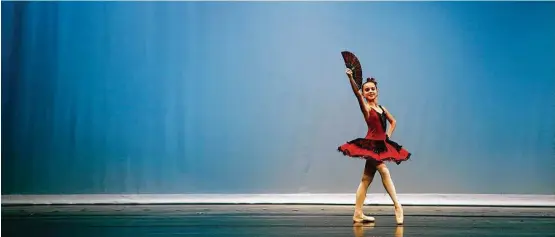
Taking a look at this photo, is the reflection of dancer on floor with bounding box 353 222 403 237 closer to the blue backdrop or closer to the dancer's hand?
the dancer's hand

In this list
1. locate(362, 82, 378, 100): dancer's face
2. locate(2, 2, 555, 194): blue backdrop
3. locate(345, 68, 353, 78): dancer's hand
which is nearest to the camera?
locate(345, 68, 353, 78): dancer's hand

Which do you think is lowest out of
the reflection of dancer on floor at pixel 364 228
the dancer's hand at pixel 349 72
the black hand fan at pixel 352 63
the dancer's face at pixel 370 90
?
the reflection of dancer on floor at pixel 364 228

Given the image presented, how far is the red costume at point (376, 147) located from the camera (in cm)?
205

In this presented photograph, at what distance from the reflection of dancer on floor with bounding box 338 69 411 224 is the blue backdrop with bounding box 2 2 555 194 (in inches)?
35.7

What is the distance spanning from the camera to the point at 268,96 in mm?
3059

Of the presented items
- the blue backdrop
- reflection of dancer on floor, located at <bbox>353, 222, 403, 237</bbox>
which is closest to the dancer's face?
reflection of dancer on floor, located at <bbox>353, 222, 403, 237</bbox>

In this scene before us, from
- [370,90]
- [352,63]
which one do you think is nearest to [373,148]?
[370,90]

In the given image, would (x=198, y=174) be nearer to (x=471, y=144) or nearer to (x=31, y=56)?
(x=31, y=56)

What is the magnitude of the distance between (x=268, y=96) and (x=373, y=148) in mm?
1109

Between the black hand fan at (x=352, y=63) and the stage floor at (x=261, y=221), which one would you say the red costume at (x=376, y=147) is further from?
the stage floor at (x=261, y=221)

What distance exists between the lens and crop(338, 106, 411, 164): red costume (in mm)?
2049

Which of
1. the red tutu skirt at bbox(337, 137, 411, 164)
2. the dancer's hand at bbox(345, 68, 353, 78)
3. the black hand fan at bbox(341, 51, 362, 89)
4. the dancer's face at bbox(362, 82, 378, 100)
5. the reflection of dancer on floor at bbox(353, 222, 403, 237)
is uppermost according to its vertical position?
the black hand fan at bbox(341, 51, 362, 89)

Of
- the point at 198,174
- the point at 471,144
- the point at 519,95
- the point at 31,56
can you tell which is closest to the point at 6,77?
the point at 31,56

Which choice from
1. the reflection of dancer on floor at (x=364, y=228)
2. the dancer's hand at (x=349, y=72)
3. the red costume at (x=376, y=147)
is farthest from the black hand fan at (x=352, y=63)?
the reflection of dancer on floor at (x=364, y=228)
